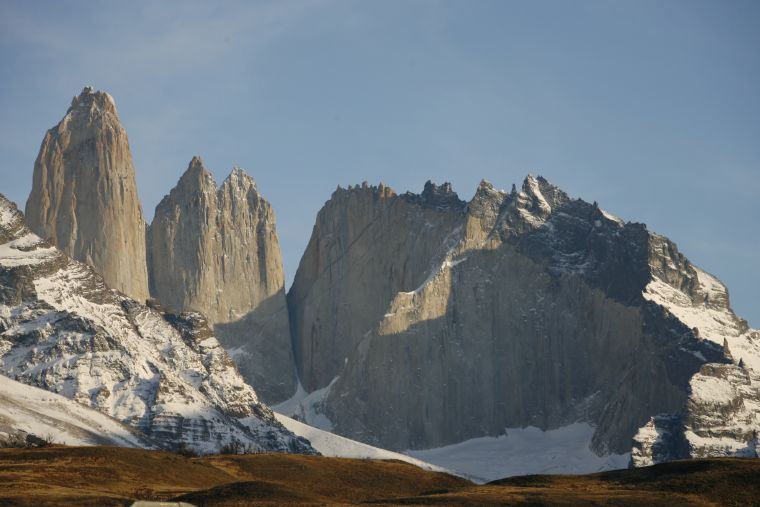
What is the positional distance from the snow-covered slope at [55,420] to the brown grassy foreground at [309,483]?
5096cm

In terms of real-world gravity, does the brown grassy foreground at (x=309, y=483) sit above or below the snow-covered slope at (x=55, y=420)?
below

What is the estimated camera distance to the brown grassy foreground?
85000 mm

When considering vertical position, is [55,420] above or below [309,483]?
above

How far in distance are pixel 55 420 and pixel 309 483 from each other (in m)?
71.6

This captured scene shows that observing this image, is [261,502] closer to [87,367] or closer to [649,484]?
[649,484]

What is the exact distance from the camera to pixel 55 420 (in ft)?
554

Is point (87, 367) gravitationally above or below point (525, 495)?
above

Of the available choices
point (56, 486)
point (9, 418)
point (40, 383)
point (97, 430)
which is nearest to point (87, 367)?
point (40, 383)

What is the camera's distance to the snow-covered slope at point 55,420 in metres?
160

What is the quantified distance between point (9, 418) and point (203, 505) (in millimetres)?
82810

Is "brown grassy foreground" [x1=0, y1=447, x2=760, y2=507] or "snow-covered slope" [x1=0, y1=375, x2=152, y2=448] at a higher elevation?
"snow-covered slope" [x1=0, y1=375, x2=152, y2=448]

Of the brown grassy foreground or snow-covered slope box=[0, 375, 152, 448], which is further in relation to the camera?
snow-covered slope box=[0, 375, 152, 448]

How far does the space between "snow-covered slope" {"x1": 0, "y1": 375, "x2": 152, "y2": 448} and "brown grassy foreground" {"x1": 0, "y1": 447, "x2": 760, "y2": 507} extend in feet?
167

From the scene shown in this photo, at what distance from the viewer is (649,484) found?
9406cm
